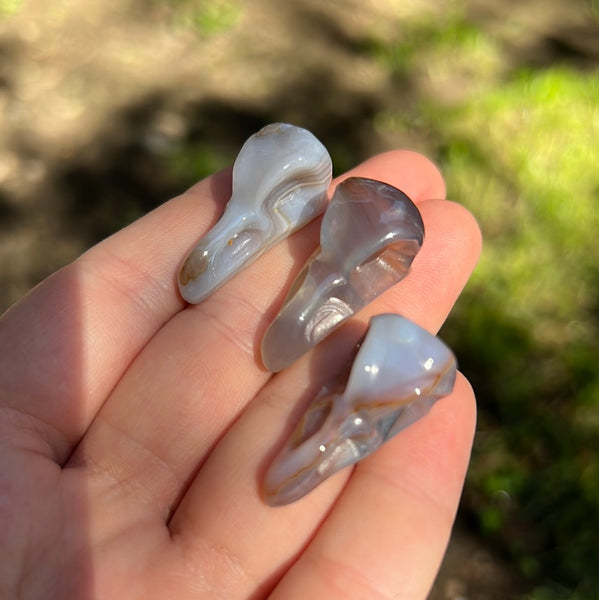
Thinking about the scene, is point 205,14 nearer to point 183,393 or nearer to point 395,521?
point 183,393

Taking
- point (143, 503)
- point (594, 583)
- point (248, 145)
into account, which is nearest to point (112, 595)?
point (143, 503)

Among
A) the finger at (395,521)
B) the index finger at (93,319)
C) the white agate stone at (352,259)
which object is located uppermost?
the white agate stone at (352,259)

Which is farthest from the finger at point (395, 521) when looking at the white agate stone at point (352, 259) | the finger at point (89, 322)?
the finger at point (89, 322)

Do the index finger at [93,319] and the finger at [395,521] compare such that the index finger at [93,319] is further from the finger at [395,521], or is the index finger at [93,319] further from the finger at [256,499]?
the finger at [395,521]

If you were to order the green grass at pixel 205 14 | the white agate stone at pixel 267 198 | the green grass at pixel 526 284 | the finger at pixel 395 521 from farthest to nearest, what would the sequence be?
the green grass at pixel 205 14 → the green grass at pixel 526 284 → the white agate stone at pixel 267 198 → the finger at pixel 395 521

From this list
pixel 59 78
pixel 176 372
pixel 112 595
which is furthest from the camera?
pixel 59 78

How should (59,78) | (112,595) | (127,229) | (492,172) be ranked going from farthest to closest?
1. (59,78)
2. (492,172)
3. (127,229)
4. (112,595)

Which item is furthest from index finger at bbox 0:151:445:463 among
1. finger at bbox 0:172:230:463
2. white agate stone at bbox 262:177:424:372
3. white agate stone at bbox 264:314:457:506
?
white agate stone at bbox 264:314:457:506

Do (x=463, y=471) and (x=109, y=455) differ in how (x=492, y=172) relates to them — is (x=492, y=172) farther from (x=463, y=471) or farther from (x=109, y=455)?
(x=109, y=455)
